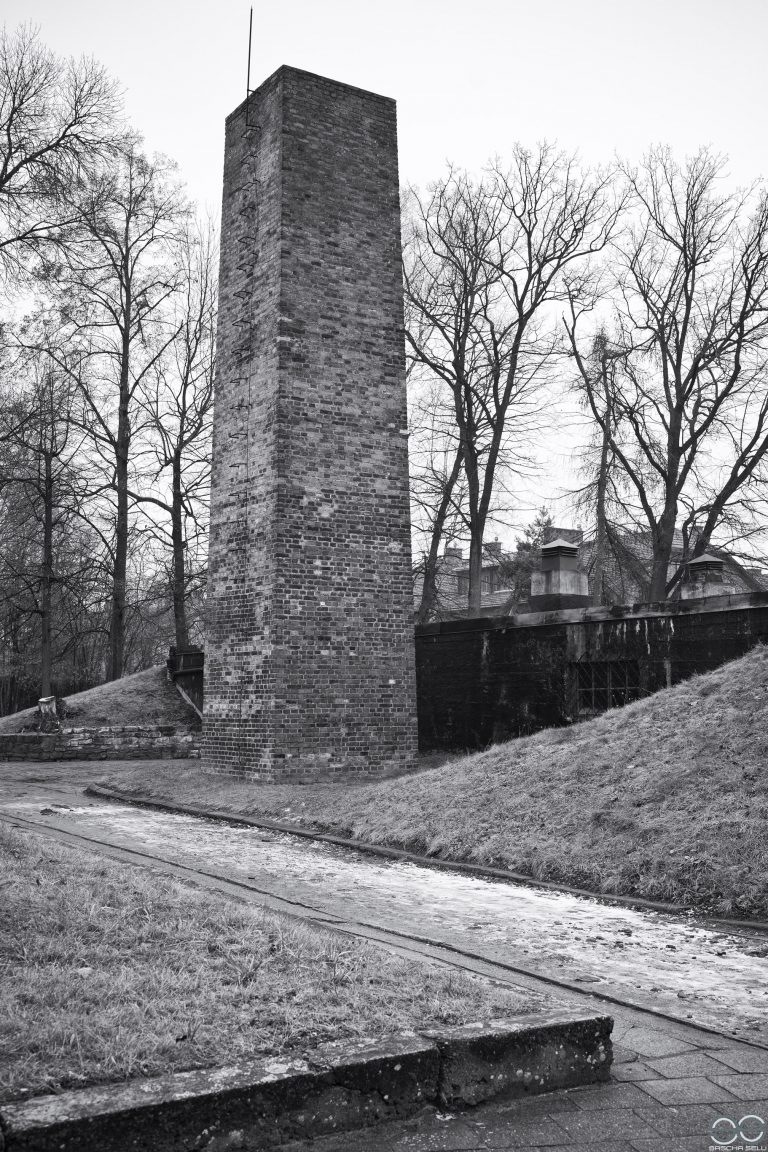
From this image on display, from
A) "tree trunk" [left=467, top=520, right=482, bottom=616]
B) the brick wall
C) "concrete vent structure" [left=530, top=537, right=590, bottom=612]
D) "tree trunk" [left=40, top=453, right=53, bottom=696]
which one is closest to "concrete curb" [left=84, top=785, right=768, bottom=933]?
the brick wall

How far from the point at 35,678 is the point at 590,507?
69.4 ft

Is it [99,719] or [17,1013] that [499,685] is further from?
[17,1013]

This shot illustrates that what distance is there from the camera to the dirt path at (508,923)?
495 centimetres

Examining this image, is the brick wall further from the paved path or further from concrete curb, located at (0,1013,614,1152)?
concrete curb, located at (0,1013,614,1152)

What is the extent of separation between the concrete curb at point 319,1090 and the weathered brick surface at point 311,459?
10828 mm

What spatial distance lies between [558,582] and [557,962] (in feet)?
39.8

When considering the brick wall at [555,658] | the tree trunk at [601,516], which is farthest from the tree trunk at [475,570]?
the brick wall at [555,658]

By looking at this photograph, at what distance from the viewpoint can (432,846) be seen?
30.9 feet

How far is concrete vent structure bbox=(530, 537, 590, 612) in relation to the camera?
17.2 metres

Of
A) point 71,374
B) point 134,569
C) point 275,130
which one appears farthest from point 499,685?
point 134,569

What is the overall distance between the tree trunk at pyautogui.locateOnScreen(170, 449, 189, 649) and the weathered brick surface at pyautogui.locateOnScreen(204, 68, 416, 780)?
12.4m

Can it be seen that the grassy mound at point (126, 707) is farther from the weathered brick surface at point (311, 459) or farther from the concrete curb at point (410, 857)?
the weathered brick surface at point (311, 459)

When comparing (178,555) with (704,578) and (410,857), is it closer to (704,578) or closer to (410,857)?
(704,578)

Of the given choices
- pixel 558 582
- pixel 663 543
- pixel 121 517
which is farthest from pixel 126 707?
pixel 663 543
